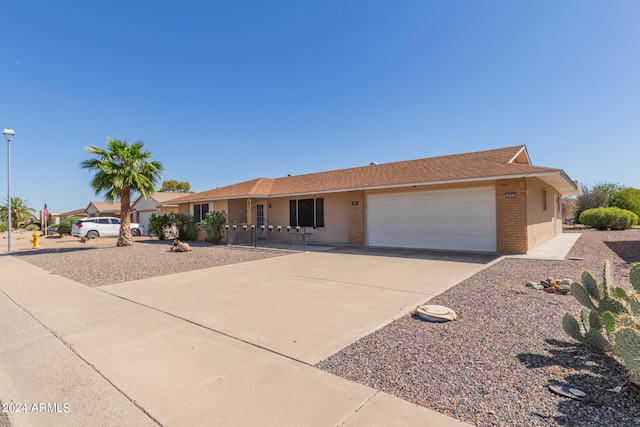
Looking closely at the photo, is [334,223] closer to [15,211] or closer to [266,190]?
[266,190]

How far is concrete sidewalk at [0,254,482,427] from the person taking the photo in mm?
2635

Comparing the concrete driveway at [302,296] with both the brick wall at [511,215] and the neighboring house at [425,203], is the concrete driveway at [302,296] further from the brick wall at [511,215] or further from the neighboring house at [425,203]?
the neighboring house at [425,203]

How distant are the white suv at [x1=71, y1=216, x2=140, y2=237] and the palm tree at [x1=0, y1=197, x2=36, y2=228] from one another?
3123 cm

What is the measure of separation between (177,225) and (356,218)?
520 inches

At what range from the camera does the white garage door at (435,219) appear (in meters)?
12.1

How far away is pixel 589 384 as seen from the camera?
2.93 metres

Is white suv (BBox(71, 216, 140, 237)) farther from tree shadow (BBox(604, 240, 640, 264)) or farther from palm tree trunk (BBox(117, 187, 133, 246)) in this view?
tree shadow (BBox(604, 240, 640, 264))

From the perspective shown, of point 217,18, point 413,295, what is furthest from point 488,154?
point 217,18

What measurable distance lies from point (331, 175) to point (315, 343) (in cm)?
1594

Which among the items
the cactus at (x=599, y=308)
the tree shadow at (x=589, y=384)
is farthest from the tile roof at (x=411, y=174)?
the tree shadow at (x=589, y=384)

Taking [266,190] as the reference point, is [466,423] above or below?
below

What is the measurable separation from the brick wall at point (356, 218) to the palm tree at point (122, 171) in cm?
1133

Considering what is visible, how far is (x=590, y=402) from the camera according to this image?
2.63 m

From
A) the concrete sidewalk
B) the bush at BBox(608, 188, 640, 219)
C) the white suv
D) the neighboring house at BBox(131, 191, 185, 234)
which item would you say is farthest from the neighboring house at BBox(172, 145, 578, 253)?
the neighboring house at BBox(131, 191, 185, 234)
